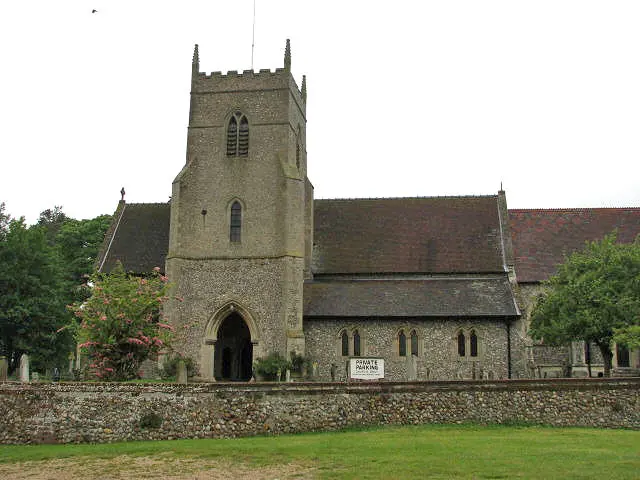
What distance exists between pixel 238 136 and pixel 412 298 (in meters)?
12.6

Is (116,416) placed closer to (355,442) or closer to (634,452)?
(355,442)

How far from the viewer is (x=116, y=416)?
68.3ft

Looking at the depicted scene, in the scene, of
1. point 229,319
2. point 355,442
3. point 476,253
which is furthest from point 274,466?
point 476,253

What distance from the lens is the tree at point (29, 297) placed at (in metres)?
42.8

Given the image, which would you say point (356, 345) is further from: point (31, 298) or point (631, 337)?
point (31, 298)

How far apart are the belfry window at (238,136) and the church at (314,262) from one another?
0.20ft

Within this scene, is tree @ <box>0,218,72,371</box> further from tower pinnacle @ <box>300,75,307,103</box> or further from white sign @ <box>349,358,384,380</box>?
white sign @ <box>349,358,384,380</box>

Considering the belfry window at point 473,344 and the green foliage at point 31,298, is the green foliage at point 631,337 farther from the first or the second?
the green foliage at point 31,298

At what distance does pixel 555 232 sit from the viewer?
1667 inches

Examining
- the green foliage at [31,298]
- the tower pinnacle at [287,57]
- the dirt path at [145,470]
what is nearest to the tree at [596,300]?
the tower pinnacle at [287,57]

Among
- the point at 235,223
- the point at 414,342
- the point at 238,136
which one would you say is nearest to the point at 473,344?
the point at 414,342

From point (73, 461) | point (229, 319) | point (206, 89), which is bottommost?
point (73, 461)

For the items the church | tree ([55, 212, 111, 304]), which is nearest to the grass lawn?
the church

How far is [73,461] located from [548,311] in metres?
22.6
